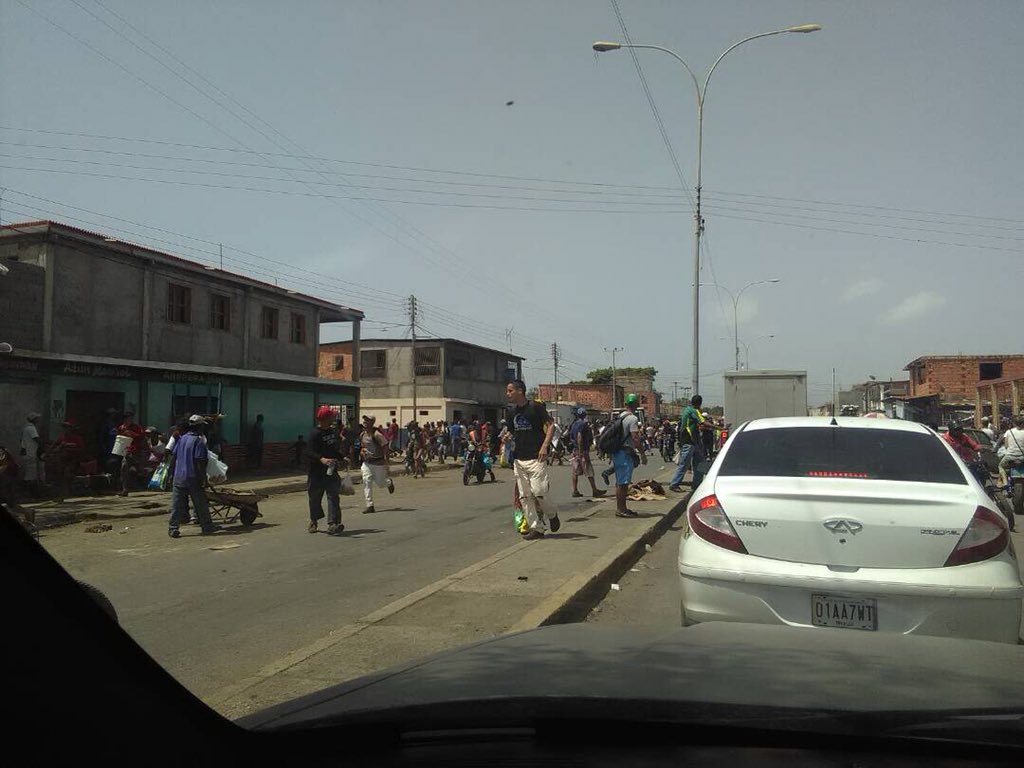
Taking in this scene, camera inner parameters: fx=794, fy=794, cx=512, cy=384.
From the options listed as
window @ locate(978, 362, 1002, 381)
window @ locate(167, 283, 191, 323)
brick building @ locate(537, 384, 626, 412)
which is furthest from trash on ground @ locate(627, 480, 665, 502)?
brick building @ locate(537, 384, 626, 412)

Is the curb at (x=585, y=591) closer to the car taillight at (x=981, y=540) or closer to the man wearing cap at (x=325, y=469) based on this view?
the car taillight at (x=981, y=540)

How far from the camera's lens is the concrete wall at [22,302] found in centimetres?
1647

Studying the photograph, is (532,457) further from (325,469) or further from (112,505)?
(112,505)

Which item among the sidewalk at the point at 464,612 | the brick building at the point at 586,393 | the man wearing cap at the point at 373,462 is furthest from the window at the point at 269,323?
the brick building at the point at 586,393

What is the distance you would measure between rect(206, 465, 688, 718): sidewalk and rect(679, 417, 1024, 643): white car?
150 cm

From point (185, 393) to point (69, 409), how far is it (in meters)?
3.98

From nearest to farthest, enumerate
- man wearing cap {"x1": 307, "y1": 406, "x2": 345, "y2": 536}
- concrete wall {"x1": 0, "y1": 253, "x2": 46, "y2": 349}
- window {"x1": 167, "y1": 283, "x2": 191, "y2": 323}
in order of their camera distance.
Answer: man wearing cap {"x1": 307, "y1": 406, "x2": 345, "y2": 536}, concrete wall {"x1": 0, "y1": 253, "x2": 46, "y2": 349}, window {"x1": 167, "y1": 283, "x2": 191, "y2": 323}

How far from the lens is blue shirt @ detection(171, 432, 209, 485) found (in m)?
10.9

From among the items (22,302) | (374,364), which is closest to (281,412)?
(22,302)

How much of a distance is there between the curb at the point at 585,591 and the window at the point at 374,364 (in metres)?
38.4

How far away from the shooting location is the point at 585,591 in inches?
254

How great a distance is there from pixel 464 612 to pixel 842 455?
2.83m

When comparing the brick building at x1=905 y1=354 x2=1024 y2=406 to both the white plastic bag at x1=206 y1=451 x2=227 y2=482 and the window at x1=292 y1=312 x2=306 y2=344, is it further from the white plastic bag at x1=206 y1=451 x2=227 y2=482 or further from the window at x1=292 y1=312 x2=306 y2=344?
the white plastic bag at x1=206 y1=451 x2=227 y2=482

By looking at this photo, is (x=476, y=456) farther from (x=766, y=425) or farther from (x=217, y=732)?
(x=217, y=732)
